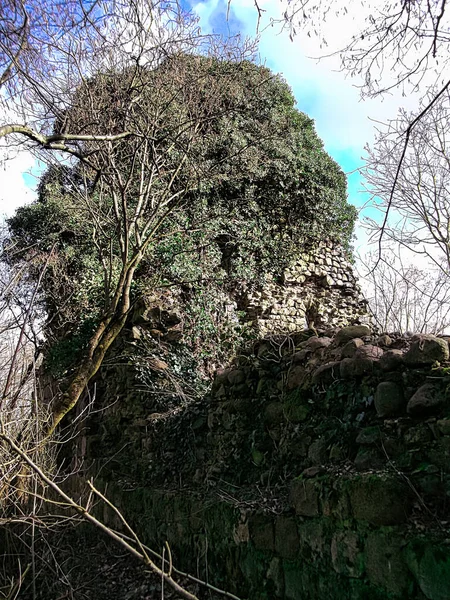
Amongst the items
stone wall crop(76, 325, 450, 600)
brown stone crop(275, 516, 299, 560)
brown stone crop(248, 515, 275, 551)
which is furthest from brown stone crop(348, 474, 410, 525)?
brown stone crop(248, 515, 275, 551)

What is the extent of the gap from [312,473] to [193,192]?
607 cm

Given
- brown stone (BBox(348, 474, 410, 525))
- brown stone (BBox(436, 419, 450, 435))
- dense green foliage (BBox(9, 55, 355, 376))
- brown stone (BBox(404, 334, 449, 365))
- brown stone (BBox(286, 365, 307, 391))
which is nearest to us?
brown stone (BBox(348, 474, 410, 525))

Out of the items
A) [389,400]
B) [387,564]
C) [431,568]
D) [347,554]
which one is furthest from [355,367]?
[431,568]

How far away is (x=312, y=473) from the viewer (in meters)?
3.69

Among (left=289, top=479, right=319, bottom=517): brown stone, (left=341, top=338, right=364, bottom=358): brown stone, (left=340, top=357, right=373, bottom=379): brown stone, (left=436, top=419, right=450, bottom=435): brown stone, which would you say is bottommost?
(left=289, top=479, right=319, bottom=517): brown stone

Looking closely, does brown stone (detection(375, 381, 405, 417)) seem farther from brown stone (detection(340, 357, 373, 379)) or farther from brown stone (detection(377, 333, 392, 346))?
brown stone (detection(377, 333, 392, 346))

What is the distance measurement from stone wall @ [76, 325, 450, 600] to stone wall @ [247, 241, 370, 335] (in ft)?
9.13

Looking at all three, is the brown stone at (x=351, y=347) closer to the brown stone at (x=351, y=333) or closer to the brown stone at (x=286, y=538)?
the brown stone at (x=351, y=333)

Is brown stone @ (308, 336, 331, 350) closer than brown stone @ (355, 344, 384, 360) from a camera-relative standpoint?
No

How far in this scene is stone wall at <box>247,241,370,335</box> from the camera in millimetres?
8594

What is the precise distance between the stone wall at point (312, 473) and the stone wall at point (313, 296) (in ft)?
9.13

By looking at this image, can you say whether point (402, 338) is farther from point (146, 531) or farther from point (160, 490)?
point (146, 531)

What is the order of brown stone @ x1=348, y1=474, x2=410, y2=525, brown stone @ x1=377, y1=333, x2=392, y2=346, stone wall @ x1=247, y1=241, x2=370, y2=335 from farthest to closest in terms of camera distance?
1. stone wall @ x1=247, y1=241, x2=370, y2=335
2. brown stone @ x1=377, y1=333, x2=392, y2=346
3. brown stone @ x1=348, y1=474, x2=410, y2=525

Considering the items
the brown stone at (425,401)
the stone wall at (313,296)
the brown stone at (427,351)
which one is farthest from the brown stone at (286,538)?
the stone wall at (313,296)
